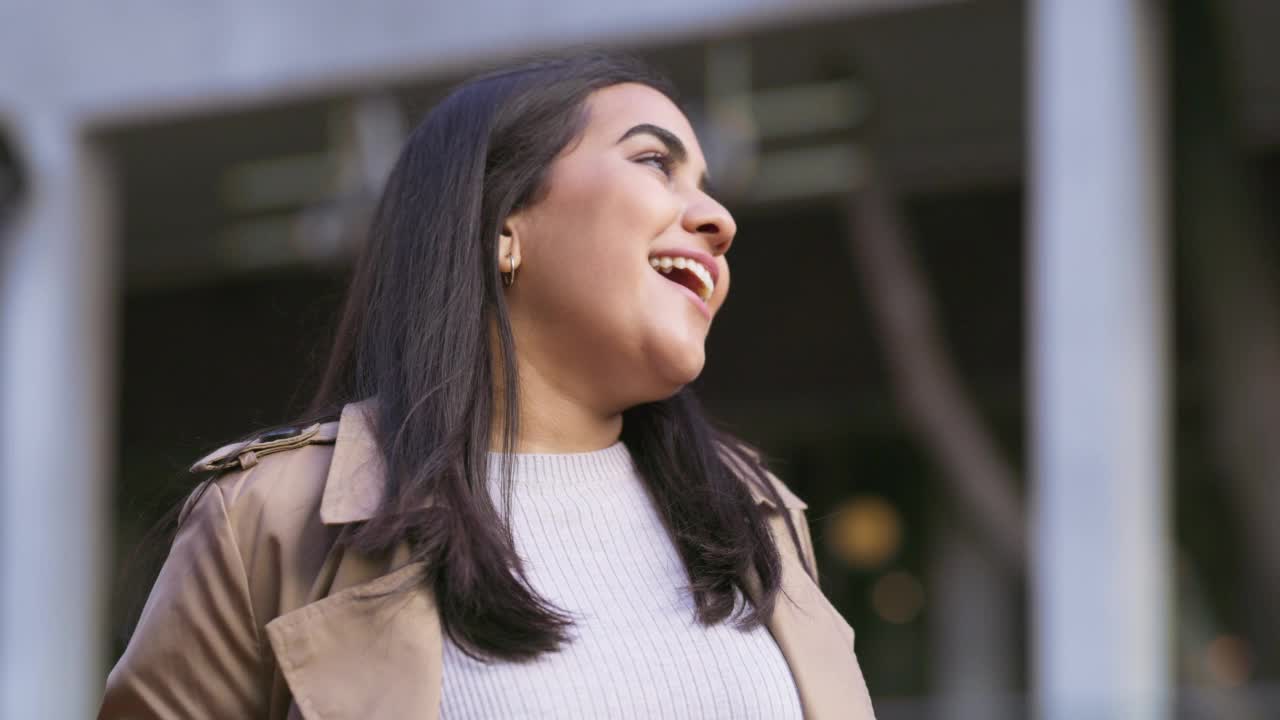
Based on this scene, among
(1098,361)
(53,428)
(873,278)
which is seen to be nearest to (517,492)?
(1098,361)

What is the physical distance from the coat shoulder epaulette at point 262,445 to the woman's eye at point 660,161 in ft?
1.91

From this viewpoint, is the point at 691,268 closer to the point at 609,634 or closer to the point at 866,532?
the point at 609,634

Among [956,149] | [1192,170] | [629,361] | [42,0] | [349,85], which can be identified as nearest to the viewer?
[629,361]

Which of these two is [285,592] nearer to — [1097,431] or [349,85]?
[1097,431]

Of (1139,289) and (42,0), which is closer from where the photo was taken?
(1139,289)

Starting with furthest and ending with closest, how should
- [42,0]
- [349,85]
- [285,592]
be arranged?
[42,0], [349,85], [285,592]

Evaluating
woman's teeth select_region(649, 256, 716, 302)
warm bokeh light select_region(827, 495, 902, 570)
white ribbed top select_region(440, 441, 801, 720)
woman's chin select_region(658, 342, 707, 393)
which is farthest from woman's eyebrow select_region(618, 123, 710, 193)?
warm bokeh light select_region(827, 495, 902, 570)

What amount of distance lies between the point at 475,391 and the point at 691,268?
35cm

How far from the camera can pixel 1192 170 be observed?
848cm

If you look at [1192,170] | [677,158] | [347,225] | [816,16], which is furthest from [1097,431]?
[677,158]

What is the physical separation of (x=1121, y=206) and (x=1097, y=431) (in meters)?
1.07

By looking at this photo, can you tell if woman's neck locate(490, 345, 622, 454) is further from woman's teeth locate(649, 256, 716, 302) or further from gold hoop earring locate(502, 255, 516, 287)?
woman's teeth locate(649, 256, 716, 302)

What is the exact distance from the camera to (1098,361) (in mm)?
8039

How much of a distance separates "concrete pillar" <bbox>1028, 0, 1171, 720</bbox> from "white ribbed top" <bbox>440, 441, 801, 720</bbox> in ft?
18.5
